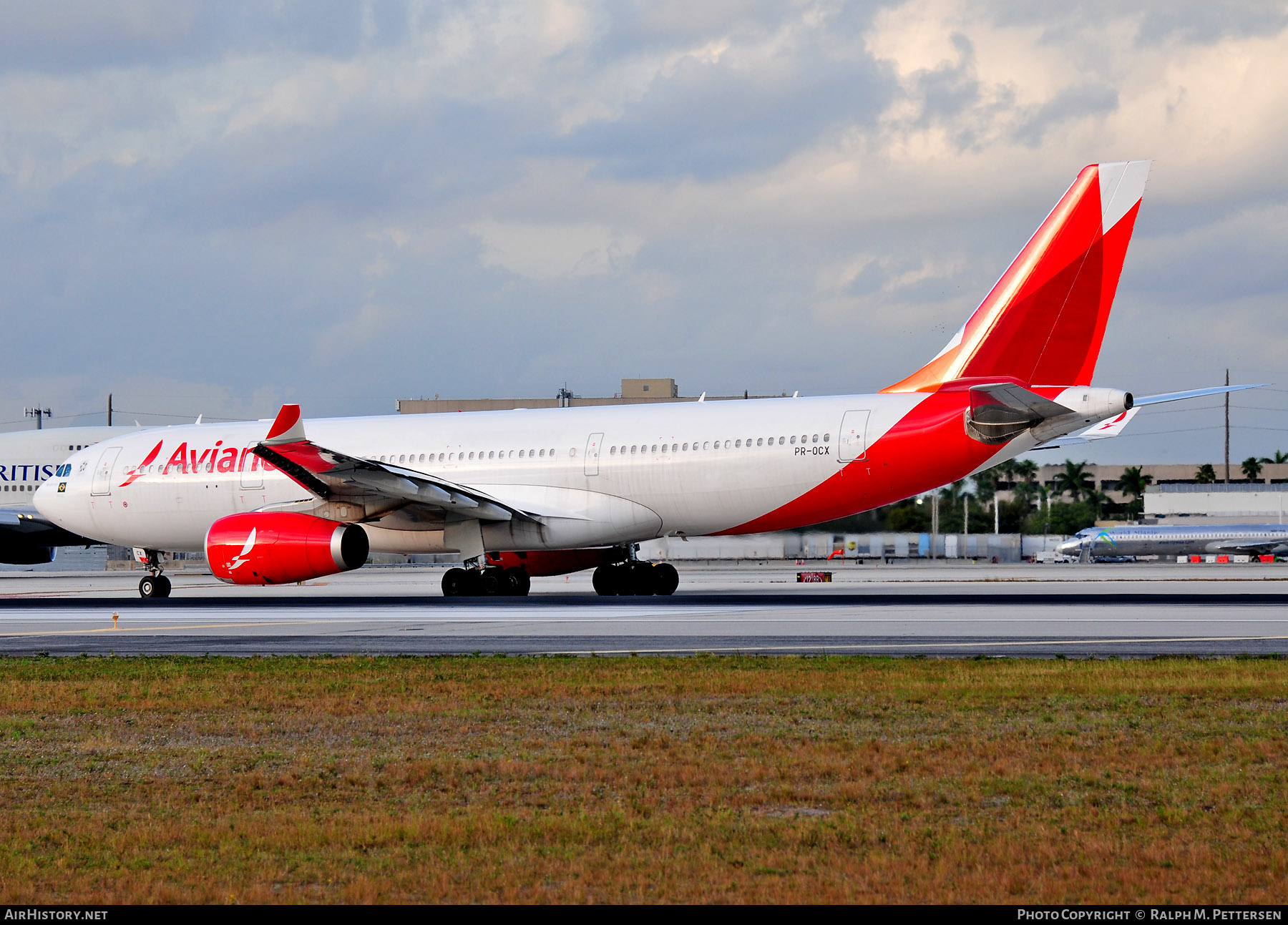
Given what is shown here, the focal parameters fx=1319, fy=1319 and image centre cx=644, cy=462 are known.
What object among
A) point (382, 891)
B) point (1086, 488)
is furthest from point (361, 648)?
point (1086, 488)

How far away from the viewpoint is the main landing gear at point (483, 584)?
32250mm

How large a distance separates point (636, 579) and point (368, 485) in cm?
692

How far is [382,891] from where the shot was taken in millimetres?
6102

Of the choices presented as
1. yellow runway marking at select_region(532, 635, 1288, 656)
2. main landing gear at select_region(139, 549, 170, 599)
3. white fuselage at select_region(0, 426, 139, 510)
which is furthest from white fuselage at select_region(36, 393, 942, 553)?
white fuselage at select_region(0, 426, 139, 510)

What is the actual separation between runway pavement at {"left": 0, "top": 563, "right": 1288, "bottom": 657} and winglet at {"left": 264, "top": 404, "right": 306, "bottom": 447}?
375cm

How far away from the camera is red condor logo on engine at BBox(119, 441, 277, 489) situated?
34.5 m

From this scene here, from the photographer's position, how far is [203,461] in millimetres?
35125

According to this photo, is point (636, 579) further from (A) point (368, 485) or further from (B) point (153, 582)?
(B) point (153, 582)

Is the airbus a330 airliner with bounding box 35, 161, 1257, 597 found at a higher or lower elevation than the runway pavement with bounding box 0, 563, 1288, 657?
higher

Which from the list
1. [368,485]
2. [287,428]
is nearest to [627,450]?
[368,485]

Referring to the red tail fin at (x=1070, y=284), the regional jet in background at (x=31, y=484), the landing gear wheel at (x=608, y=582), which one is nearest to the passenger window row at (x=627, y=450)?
the landing gear wheel at (x=608, y=582)

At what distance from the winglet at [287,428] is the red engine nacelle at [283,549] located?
1.77m

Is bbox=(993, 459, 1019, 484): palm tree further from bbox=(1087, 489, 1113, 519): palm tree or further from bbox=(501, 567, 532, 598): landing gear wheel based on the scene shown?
bbox=(501, 567, 532, 598): landing gear wheel

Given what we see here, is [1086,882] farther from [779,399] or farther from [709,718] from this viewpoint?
[779,399]
